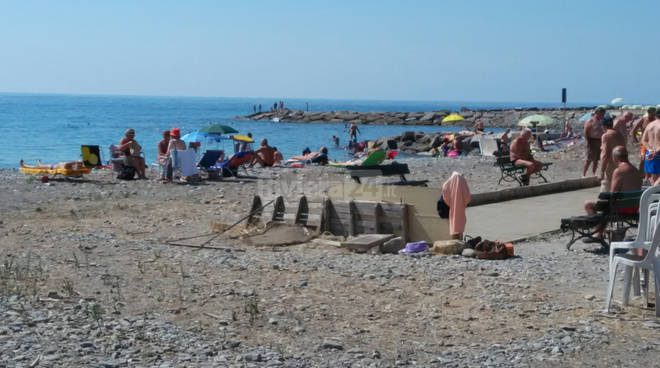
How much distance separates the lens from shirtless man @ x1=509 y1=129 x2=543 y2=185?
1520cm

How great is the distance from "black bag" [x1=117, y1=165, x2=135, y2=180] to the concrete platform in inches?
Answer: 320

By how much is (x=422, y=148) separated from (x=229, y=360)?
3979cm

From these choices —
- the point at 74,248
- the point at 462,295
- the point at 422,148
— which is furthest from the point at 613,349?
the point at 422,148

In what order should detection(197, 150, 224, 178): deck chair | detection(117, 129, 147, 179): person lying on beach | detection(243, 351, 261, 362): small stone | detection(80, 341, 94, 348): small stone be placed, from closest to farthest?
detection(243, 351, 261, 362): small stone
detection(80, 341, 94, 348): small stone
detection(117, 129, 147, 179): person lying on beach
detection(197, 150, 224, 178): deck chair

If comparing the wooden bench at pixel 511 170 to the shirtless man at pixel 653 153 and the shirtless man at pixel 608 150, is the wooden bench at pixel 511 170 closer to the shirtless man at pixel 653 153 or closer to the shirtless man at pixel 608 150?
the shirtless man at pixel 653 153

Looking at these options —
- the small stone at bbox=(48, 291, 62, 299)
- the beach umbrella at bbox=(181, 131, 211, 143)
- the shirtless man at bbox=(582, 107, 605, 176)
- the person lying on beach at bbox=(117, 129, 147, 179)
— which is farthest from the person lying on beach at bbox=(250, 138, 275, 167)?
the small stone at bbox=(48, 291, 62, 299)

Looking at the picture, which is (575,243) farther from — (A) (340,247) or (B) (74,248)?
(B) (74,248)

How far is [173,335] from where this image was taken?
5.74m

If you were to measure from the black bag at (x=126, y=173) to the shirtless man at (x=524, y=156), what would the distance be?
25.9ft

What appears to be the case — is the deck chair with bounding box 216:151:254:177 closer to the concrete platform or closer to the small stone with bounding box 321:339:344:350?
the concrete platform

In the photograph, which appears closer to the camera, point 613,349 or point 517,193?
point 613,349

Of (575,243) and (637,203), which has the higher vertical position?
(637,203)

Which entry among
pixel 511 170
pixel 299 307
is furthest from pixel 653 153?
pixel 299 307

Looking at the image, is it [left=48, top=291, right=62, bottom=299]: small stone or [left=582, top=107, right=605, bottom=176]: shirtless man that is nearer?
[left=48, top=291, right=62, bottom=299]: small stone
